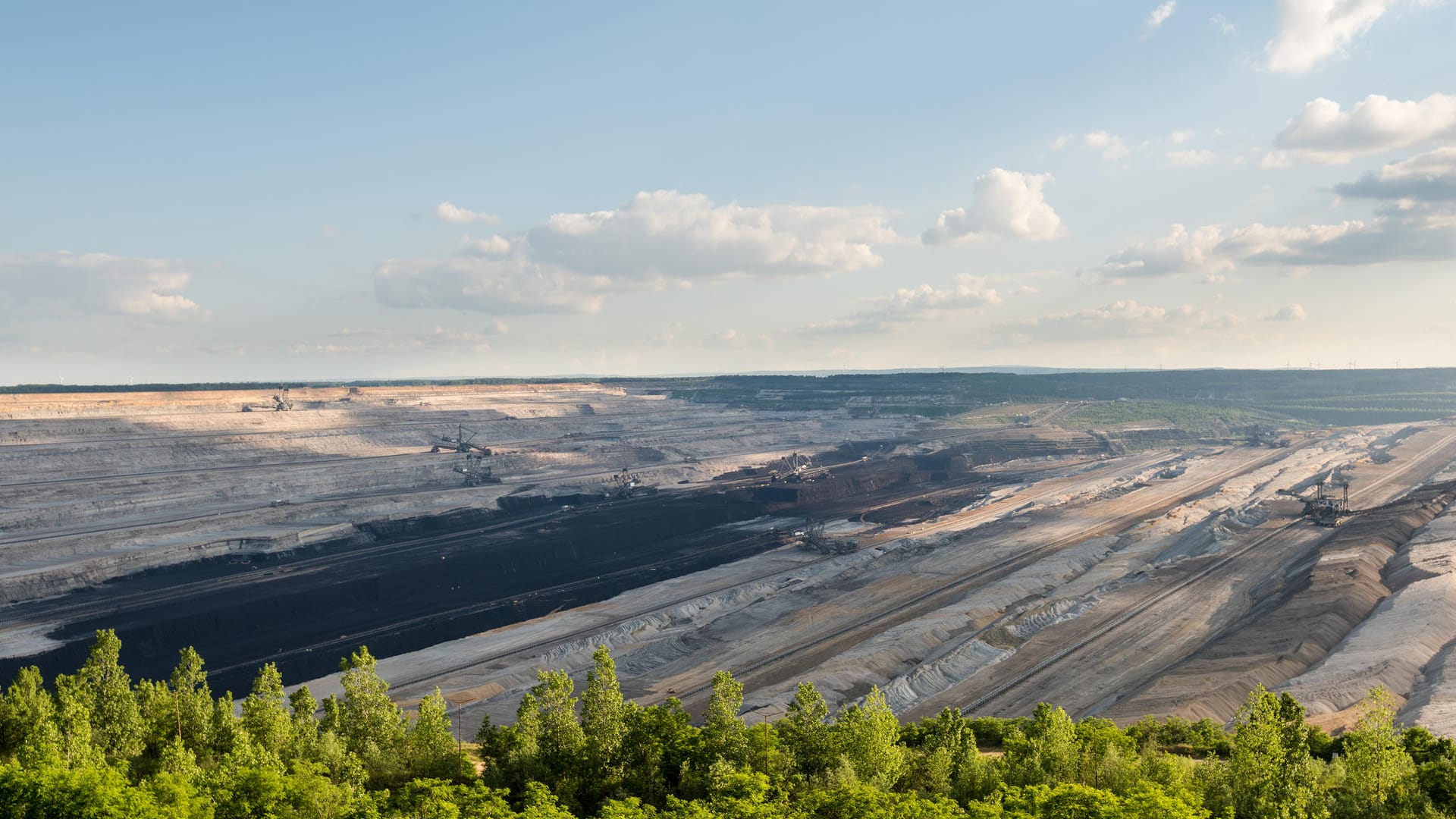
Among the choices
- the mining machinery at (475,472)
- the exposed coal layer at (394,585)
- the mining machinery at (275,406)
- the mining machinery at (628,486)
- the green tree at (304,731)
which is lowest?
the exposed coal layer at (394,585)

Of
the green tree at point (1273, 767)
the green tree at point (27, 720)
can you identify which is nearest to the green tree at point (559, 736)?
the green tree at point (27, 720)

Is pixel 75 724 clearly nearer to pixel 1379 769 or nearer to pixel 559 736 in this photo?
pixel 559 736

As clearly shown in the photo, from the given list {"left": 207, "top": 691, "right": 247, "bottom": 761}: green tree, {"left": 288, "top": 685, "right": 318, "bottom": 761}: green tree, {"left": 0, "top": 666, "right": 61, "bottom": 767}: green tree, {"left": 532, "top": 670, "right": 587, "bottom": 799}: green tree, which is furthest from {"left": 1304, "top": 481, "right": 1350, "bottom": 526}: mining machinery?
{"left": 0, "top": 666, "right": 61, "bottom": 767}: green tree

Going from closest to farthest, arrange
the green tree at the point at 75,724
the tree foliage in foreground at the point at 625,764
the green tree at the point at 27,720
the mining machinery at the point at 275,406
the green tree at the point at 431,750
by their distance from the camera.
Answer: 1. the tree foliage in foreground at the point at 625,764
2. the green tree at the point at 75,724
3. the green tree at the point at 27,720
4. the green tree at the point at 431,750
5. the mining machinery at the point at 275,406

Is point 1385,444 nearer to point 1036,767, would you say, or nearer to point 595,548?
point 595,548

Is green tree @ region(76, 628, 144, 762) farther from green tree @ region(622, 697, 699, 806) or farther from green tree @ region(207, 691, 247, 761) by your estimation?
green tree @ region(622, 697, 699, 806)

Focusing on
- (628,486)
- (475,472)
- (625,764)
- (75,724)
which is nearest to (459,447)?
(475,472)

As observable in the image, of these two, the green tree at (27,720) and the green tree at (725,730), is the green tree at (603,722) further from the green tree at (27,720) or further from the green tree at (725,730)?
the green tree at (27,720)
